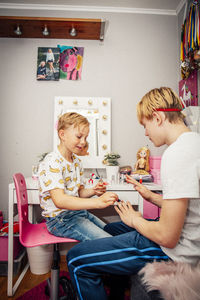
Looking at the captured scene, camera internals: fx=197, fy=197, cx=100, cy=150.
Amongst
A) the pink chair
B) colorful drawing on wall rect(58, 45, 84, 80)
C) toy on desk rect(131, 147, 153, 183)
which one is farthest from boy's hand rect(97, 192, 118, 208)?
colorful drawing on wall rect(58, 45, 84, 80)

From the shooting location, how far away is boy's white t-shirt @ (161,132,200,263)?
664mm

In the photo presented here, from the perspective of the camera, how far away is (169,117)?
2.74 ft

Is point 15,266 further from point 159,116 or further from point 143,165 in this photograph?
point 159,116

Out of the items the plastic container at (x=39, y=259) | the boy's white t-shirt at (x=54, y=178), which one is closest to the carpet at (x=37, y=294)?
the plastic container at (x=39, y=259)

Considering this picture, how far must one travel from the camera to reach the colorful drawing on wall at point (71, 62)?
6.75 feet

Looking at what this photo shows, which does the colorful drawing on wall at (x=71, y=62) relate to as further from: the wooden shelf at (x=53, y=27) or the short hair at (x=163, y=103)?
the short hair at (x=163, y=103)

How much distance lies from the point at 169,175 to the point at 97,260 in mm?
448

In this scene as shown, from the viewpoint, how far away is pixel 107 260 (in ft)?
2.59

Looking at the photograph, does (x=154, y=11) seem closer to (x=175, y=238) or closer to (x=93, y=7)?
(x=93, y=7)

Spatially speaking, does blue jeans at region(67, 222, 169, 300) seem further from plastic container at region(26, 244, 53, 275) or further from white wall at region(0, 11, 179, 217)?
white wall at region(0, 11, 179, 217)

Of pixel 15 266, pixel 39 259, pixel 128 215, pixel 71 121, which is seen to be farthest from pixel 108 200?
pixel 15 266

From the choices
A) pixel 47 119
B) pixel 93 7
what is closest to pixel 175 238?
pixel 47 119

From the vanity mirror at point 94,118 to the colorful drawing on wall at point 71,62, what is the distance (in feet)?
0.84

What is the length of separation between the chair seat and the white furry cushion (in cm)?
51
